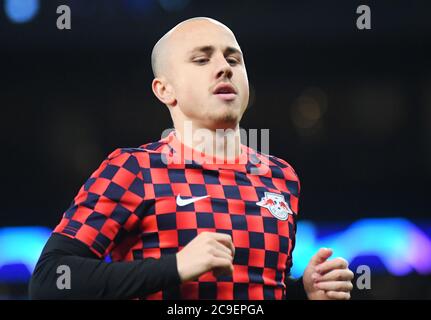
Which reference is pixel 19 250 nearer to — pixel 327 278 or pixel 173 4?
pixel 173 4

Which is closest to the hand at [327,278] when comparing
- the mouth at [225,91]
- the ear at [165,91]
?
the mouth at [225,91]

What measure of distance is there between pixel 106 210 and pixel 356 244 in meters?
3.91

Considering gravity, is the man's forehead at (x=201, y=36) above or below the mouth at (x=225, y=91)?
above

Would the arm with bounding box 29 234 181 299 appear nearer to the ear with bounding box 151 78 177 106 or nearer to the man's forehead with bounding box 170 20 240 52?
the ear with bounding box 151 78 177 106

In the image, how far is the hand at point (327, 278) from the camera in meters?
2.07

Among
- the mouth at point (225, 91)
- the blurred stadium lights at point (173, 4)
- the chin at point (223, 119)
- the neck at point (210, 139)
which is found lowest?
the neck at point (210, 139)

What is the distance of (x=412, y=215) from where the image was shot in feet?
20.2

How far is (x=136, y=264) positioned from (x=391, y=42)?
527 centimetres

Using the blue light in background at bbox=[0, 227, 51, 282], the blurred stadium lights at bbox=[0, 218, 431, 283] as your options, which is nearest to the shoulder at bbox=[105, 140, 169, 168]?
the blurred stadium lights at bbox=[0, 218, 431, 283]

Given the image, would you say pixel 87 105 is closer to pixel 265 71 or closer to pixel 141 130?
pixel 141 130

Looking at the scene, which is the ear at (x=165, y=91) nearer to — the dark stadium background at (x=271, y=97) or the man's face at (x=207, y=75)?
the man's face at (x=207, y=75)

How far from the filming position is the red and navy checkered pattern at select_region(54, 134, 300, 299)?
76.0 inches

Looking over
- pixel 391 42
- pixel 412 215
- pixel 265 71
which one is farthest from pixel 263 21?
pixel 412 215

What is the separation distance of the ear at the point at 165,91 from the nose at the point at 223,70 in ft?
0.67
